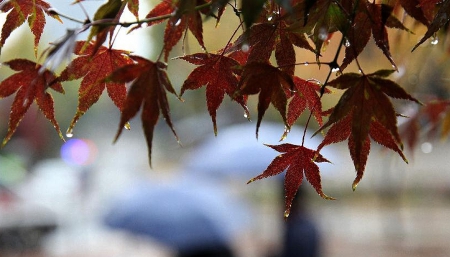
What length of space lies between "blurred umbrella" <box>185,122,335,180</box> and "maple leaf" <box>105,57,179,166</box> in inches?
197

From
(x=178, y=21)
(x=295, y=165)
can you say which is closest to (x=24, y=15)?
(x=178, y=21)

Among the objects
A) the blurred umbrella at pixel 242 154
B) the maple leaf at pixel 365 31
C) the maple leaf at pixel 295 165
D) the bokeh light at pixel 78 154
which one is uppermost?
the bokeh light at pixel 78 154

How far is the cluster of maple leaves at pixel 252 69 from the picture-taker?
0.83 metres

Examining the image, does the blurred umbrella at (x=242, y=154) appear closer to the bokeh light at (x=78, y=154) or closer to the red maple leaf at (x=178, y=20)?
the red maple leaf at (x=178, y=20)

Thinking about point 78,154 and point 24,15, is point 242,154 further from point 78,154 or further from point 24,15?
point 78,154

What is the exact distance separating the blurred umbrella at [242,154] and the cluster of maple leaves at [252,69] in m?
4.82

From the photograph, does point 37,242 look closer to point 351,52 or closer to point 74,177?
point 74,177

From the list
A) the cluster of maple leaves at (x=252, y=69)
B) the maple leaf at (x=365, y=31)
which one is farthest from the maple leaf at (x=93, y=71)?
the maple leaf at (x=365, y=31)

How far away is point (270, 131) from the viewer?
6.45 m

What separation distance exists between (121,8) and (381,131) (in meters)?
0.43

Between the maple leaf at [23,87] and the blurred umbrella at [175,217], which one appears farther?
the blurred umbrella at [175,217]

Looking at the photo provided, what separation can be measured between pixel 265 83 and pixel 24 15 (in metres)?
0.43

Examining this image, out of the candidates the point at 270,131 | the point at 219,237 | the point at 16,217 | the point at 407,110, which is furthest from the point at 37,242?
the point at 407,110

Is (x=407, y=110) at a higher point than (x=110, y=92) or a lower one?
higher
